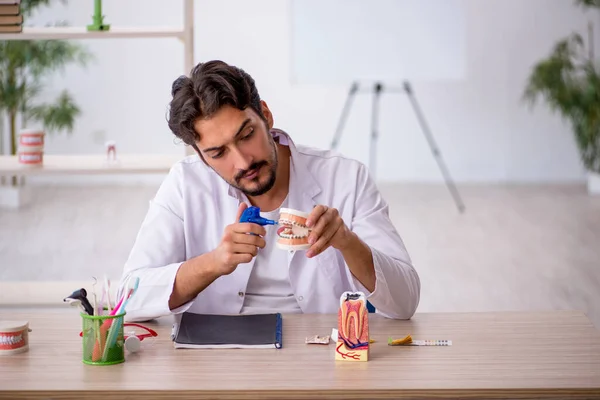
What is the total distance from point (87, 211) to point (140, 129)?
5.04 feet

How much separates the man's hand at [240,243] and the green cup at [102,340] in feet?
0.91

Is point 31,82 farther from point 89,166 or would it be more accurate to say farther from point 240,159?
point 240,159

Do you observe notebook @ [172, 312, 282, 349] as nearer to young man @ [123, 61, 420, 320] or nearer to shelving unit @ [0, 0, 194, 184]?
young man @ [123, 61, 420, 320]

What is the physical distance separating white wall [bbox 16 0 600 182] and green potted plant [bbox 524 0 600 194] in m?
0.43

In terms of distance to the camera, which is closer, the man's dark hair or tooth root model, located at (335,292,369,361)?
tooth root model, located at (335,292,369,361)

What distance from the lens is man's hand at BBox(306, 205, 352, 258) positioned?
1772mm

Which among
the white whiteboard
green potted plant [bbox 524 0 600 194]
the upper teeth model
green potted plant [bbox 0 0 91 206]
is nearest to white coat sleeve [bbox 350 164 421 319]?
the upper teeth model

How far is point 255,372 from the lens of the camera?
160cm

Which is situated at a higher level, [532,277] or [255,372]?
[255,372]

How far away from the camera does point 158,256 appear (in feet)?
7.06

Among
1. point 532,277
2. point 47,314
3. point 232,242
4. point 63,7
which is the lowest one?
point 532,277

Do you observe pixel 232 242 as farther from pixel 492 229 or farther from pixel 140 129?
pixel 140 129

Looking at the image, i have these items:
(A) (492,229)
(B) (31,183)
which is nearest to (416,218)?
(A) (492,229)

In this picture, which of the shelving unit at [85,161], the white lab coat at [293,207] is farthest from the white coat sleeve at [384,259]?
the shelving unit at [85,161]
